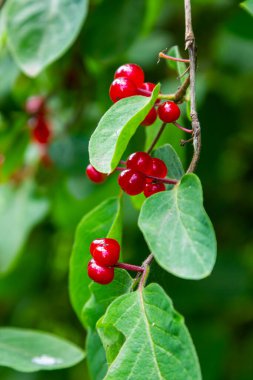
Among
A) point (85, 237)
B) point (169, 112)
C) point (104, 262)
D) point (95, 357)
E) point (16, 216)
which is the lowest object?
point (16, 216)

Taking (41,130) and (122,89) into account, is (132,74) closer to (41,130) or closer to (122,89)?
(122,89)

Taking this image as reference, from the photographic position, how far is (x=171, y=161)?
0.90 metres

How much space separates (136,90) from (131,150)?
751 mm

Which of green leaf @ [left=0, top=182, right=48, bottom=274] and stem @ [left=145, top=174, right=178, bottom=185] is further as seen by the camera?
green leaf @ [left=0, top=182, right=48, bottom=274]

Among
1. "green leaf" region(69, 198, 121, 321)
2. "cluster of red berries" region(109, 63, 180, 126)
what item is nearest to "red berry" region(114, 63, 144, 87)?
"cluster of red berries" region(109, 63, 180, 126)

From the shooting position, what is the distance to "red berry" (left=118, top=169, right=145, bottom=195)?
0.88 meters

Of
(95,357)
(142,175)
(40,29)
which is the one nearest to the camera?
(142,175)

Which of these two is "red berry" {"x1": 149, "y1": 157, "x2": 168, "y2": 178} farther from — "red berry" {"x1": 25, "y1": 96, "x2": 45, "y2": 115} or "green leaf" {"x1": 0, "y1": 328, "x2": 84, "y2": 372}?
"red berry" {"x1": 25, "y1": 96, "x2": 45, "y2": 115}

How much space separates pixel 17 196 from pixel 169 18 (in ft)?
2.71

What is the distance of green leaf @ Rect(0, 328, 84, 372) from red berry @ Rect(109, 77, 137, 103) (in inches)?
17.2

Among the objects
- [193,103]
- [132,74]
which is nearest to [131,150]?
[132,74]

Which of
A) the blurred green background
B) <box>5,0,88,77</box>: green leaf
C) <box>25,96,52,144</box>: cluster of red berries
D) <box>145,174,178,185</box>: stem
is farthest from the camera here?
<box>25,96,52,144</box>: cluster of red berries

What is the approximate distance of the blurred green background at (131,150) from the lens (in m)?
1.74

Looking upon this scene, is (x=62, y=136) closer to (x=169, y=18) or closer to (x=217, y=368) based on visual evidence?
(x=169, y=18)
